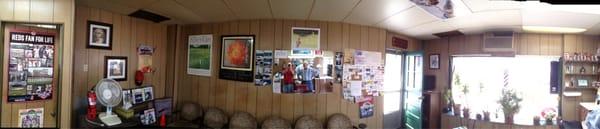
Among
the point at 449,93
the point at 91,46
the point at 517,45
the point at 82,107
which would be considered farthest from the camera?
the point at 82,107

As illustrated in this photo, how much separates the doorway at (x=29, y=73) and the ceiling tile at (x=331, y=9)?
1.58 metres

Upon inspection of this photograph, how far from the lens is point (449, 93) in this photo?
97 cm

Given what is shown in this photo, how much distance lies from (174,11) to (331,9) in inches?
44.1

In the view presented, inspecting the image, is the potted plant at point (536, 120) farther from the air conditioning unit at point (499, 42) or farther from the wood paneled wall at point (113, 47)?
the wood paneled wall at point (113, 47)

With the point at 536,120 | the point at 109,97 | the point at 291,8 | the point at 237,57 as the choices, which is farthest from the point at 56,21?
the point at 536,120

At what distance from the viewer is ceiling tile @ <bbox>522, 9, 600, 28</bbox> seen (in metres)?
0.73

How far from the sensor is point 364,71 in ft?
5.85

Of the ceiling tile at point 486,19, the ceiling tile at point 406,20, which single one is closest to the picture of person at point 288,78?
the ceiling tile at point 406,20

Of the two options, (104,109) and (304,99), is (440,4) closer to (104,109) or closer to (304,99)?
(304,99)

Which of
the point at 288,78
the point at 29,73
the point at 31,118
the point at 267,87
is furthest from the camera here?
the point at 267,87

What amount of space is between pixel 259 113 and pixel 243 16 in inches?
46.4

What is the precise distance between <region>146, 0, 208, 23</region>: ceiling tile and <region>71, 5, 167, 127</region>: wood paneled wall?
0.16m

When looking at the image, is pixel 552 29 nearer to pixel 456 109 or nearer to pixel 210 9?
pixel 456 109

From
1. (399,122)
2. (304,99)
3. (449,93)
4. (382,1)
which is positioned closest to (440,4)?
(449,93)
